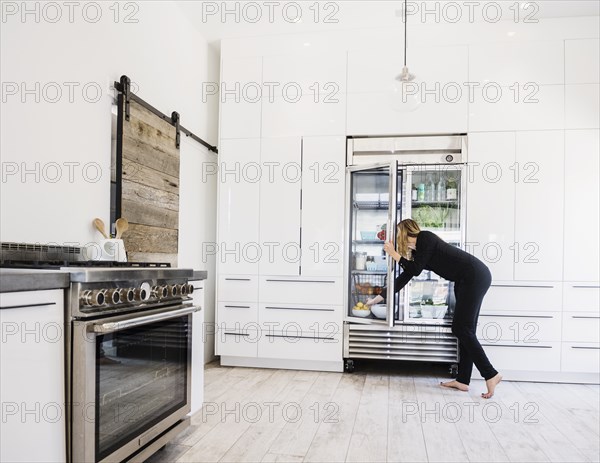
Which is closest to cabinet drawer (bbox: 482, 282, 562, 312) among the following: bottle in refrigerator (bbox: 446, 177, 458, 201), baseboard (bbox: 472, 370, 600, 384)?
baseboard (bbox: 472, 370, 600, 384)

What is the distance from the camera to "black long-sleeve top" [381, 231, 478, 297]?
11.3ft

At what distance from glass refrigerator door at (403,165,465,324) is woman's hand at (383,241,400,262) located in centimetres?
32

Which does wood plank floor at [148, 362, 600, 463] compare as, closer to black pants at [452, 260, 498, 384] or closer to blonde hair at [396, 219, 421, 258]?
black pants at [452, 260, 498, 384]

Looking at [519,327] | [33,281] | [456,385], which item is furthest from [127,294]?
[519,327]

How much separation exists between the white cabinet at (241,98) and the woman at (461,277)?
161 cm

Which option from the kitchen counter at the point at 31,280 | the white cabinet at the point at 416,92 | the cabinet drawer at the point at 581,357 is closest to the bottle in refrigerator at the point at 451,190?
the white cabinet at the point at 416,92

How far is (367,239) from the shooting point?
4.00 metres

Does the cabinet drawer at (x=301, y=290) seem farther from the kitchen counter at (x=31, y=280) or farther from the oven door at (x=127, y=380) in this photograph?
the kitchen counter at (x=31, y=280)

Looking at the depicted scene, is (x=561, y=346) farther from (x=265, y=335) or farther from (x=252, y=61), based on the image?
(x=252, y=61)

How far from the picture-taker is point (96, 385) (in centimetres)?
164

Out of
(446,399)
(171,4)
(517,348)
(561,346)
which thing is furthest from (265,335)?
(171,4)

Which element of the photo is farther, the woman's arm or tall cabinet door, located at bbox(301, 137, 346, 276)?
tall cabinet door, located at bbox(301, 137, 346, 276)

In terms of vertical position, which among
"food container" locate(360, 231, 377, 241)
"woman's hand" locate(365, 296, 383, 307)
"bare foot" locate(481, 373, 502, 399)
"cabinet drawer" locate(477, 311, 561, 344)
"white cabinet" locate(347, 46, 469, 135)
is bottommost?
"bare foot" locate(481, 373, 502, 399)

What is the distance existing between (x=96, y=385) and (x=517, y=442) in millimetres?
2032
